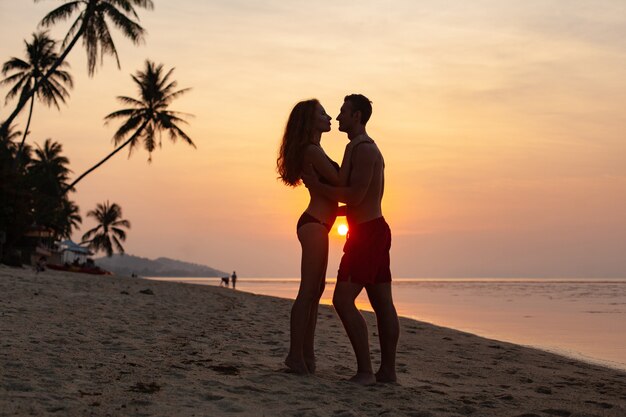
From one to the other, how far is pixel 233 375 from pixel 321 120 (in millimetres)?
2125

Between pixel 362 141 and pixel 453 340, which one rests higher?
pixel 362 141

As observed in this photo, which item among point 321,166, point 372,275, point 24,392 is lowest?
point 24,392

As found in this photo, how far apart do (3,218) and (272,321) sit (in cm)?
2527

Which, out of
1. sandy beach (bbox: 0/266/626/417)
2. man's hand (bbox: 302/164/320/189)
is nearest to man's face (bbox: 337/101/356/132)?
man's hand (bbox: 302/164/320/189)

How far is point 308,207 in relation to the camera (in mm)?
5516

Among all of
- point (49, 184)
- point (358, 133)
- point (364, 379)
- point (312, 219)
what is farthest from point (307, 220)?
point (49, 184)

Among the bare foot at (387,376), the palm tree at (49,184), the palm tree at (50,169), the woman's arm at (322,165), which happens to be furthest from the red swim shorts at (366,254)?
the palm tree at (50,169)

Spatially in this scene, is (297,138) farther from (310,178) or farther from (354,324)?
(354,324)

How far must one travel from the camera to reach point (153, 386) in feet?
15.5

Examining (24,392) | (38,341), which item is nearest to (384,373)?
(24,392)

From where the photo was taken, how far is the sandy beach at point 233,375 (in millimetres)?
4359

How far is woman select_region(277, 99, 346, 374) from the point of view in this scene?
5410mm

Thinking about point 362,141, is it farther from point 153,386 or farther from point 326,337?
point 326,337

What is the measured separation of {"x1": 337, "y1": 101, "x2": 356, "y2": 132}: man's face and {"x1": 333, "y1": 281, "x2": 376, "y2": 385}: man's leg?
1.23 meters
